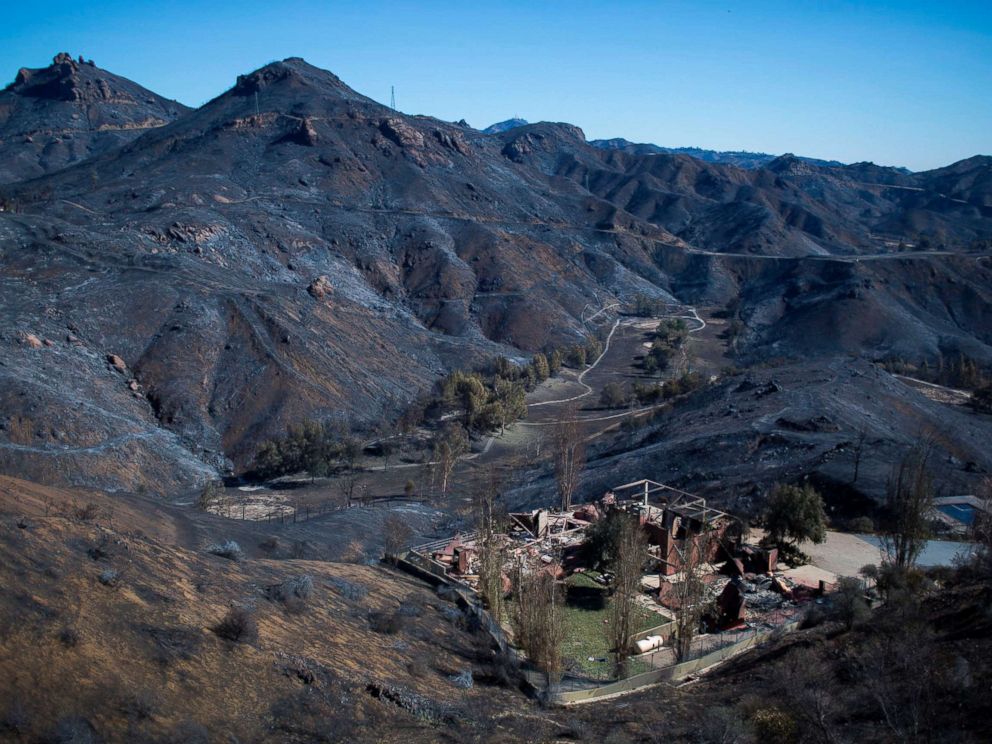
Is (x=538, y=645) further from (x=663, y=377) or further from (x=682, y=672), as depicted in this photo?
(x=663, y=377)

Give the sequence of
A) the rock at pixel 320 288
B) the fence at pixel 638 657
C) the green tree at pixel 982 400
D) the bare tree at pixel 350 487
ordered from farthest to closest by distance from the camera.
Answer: the rock at pixel 320 288 < the green tree at pixel 982 400 < the bare tree at pixel 350 487 < the fence at pixel 638 657

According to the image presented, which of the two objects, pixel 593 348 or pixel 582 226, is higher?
pixel 582 226

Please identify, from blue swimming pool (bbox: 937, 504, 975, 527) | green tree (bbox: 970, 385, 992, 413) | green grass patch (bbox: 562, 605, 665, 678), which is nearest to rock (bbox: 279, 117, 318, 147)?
green tree (bbox: 970, 385, 992, 413)


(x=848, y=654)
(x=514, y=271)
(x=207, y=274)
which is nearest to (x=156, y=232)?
(x=207, y=274)

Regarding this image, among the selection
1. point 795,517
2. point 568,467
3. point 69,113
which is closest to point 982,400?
point 795,517

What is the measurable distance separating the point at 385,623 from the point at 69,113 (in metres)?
190

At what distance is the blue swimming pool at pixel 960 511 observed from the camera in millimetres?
36094

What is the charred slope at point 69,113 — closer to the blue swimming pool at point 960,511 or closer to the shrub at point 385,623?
the shrub at point 385,623

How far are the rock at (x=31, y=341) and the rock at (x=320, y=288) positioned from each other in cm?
2812

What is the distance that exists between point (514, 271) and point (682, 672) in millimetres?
85557

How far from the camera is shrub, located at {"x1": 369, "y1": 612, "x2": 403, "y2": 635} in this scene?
21.6 m

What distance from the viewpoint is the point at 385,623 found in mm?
21703

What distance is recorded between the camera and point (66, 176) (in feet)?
373

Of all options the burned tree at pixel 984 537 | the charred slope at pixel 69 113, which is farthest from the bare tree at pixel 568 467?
the charred slope at pixel 69 113
